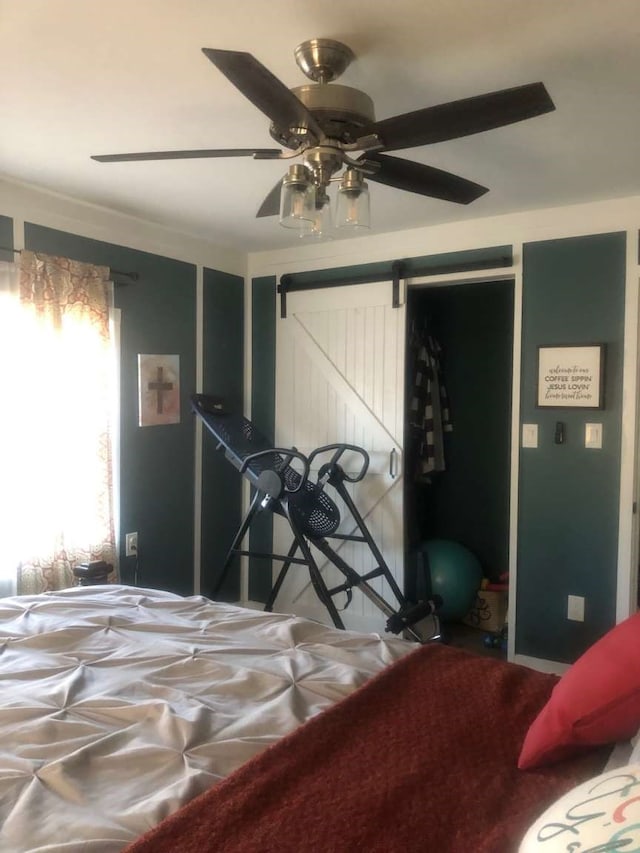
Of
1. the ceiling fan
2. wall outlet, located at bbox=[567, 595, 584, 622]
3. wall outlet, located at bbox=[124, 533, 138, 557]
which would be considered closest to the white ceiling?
the ceiling fan

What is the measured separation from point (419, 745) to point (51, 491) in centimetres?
231

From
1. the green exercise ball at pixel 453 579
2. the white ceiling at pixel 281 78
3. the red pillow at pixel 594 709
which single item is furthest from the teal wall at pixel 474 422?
the red pillow at pixel 594 709

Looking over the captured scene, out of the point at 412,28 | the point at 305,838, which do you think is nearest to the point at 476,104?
the point at 412,28

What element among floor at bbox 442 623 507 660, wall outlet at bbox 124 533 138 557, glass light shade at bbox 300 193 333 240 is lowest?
floor at bbox 442 623 507 660

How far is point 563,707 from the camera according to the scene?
132 cm

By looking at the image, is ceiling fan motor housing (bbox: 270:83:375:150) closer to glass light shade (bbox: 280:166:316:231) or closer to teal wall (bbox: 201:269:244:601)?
glass light shade (bbox: 280:166:316:231)

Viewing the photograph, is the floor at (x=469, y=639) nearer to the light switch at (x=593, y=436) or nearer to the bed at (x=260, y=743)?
the light switch at (x=593, y=436)

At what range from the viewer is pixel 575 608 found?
3.37m

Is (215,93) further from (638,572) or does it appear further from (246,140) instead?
(638,572)

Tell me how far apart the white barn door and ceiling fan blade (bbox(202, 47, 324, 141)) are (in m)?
2.24

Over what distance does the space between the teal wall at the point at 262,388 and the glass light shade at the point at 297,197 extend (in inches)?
96.0

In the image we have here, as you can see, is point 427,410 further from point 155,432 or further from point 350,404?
point 155,432

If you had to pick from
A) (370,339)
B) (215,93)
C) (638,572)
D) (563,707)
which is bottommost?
(638,572)

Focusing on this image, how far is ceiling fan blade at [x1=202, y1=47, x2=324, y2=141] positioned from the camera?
4.55 feet
